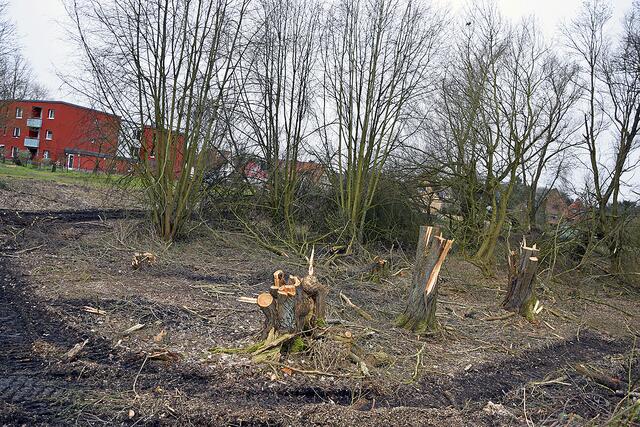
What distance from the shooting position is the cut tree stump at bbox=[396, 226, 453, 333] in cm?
764

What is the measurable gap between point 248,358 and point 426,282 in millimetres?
2757

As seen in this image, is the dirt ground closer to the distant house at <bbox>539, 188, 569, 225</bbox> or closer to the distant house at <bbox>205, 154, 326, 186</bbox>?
the distant house at <bbox>205, 154, 326, 186</bbox>

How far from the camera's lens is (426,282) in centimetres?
768

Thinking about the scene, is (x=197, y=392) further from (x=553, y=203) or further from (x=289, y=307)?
(x=553, y=203)

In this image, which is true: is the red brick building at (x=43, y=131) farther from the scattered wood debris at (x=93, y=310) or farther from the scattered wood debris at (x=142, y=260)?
the scattered wood debris at (x=93, y=310)

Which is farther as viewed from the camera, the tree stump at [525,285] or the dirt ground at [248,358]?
the tree stump at [525,285]

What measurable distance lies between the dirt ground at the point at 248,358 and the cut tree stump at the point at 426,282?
22 cm

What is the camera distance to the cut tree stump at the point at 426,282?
301 inches

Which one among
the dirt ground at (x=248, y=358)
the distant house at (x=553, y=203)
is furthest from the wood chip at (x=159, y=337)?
the distant house at (x=553, y=203)

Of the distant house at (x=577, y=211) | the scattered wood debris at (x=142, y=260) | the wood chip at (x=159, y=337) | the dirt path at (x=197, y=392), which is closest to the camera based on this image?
the dirt path at (x=197, y=392)

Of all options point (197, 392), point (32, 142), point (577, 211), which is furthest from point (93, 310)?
point (32, 142)

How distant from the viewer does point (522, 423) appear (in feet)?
16.0

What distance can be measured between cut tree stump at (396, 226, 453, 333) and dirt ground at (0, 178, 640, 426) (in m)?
0.22

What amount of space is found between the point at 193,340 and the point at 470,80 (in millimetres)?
11220
